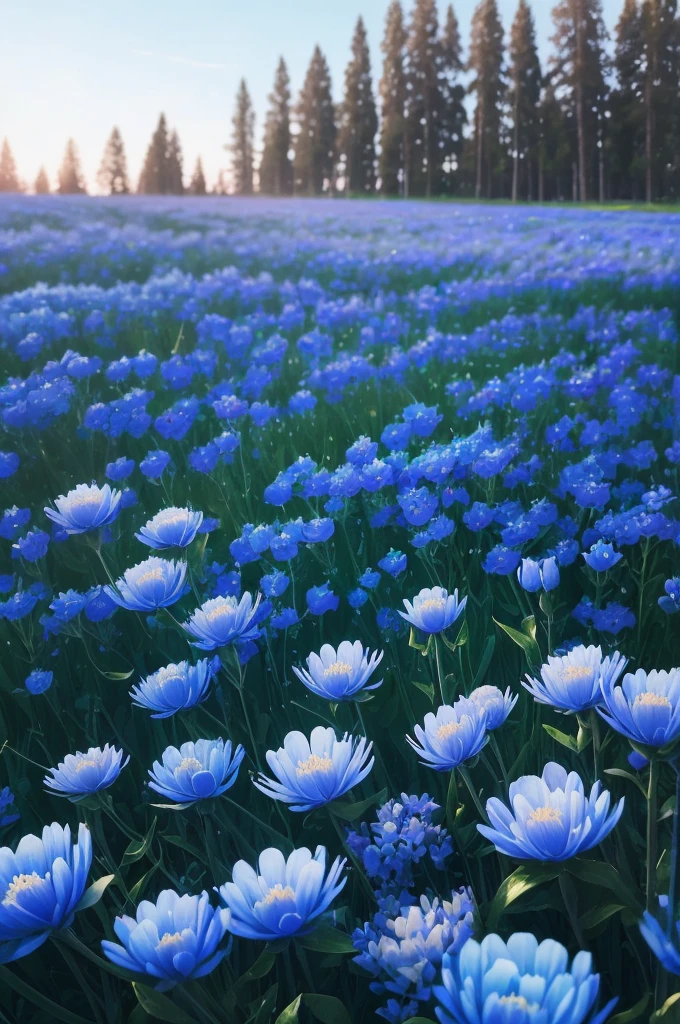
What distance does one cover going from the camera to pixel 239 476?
1.90 metres

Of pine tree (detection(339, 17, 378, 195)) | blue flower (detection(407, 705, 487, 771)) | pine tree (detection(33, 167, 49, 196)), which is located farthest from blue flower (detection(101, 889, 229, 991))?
pine tree (detection(33, 167, 49, 196))

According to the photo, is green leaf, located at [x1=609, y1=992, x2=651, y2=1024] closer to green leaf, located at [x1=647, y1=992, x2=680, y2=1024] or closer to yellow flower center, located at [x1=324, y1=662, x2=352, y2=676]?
green leaf, located at [x1=647, y1=992, x2=680, y2=1024]

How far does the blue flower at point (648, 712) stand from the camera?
1.90ft

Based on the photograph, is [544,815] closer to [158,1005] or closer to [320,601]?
[158,1005]

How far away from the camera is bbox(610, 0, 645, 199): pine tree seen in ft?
7.87

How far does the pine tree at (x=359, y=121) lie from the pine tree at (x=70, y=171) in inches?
51.3

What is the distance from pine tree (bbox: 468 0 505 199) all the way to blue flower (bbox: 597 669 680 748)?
276 centimetres

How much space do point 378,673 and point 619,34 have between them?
7.79 feet

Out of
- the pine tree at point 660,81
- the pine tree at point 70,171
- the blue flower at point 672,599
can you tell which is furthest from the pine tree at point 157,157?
the blue flower at point 672,599

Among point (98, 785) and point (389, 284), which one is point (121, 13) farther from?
point (98, 785)

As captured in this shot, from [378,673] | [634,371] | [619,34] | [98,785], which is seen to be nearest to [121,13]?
[619,34]

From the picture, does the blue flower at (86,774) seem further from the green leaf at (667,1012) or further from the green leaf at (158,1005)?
the green leaf at (667,1012)

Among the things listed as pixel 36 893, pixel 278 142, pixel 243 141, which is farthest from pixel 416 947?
pixel 278 142

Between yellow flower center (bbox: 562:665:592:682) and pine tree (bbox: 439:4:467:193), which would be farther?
pine tree (bbox: 439:4:467:193)
